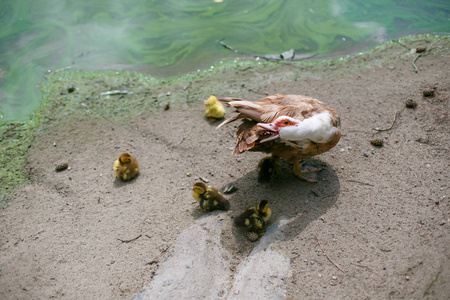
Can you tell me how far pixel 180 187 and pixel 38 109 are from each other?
3379 mm

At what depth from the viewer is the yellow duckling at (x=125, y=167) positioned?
4.35 meters

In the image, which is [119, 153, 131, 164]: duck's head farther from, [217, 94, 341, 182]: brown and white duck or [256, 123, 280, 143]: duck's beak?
[256, 123, 280, 143]: duck's beak

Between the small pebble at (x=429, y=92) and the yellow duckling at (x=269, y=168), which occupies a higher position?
the small pebble at (x=429, y=92)

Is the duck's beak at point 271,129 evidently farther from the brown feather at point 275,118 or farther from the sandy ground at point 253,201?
the sandy ground at point 253,201

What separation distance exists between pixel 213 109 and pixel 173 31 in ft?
11.2

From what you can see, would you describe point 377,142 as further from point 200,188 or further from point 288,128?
point 200,188

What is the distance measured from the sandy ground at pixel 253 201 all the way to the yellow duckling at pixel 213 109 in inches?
7.5

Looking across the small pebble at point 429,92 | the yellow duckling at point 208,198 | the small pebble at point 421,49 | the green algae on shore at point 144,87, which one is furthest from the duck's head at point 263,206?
the small pebble at point 421,49

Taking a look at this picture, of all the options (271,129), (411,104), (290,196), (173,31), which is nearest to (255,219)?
(290,196)

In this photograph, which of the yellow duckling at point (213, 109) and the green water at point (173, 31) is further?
the green water at point (173, 31)

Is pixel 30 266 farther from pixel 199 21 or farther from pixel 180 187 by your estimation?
pixel 199 21

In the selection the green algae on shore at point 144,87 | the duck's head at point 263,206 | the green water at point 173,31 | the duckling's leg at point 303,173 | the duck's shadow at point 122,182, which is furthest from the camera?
the green water at point 173,31

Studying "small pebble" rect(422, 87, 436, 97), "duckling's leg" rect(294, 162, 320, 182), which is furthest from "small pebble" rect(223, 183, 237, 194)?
"small pebble" rect(422, 87, 436, 97)

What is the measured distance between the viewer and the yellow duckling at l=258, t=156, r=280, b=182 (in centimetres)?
415
